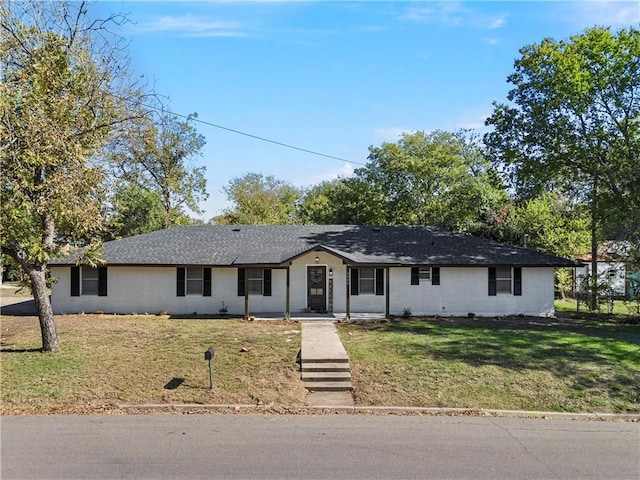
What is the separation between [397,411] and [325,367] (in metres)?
2.34

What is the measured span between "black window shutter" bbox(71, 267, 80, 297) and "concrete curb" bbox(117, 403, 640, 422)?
1260cm

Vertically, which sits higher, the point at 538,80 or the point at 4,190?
the point at 538,80

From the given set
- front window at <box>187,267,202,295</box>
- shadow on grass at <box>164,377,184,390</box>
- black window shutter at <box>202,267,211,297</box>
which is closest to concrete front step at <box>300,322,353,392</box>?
shadow on grass at <box>164,377,184,390</box>

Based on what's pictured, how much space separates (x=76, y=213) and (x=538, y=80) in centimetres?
2007

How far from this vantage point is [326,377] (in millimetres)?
11016

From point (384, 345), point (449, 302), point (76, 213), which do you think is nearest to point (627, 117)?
point (449, 302)

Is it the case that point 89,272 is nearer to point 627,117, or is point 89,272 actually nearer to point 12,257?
point 12,257

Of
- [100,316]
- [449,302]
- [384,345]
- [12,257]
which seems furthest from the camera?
[449,302]

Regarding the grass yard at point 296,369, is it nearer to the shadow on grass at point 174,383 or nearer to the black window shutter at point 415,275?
the shadow on grass at point 174,383

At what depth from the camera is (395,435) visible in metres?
8.20

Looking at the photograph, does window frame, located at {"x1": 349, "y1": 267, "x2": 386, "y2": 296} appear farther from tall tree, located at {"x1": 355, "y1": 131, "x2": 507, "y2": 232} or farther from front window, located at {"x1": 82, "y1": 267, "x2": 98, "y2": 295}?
tall tree, located at {"x1": 355, "y1": 131, "x2": 507, "y2": 232}

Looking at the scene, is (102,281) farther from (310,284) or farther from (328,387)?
(328,387)

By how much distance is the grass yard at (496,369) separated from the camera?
10062 millimetres

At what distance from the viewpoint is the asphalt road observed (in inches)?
263
